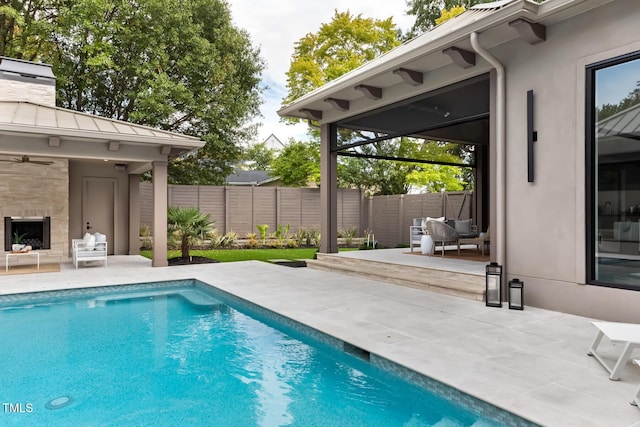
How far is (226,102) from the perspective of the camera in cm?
1750

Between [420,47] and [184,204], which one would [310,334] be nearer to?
[420,47]

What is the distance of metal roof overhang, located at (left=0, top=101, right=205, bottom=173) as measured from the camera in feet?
26.8

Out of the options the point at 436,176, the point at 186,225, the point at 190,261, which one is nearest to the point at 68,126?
the point at 186,225

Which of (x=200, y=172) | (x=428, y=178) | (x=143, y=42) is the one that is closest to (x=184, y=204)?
(x=200, y=172)

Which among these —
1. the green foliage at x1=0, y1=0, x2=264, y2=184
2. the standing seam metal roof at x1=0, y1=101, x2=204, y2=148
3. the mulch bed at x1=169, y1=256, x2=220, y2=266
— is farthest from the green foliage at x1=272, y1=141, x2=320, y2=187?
the standing seam metal roof at x1=0, y1=101, x2=204, y2=148

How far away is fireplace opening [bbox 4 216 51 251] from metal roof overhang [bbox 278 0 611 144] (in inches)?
268

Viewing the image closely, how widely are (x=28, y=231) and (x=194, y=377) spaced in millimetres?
9216

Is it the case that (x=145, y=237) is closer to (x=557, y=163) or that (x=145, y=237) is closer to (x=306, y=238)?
(x=306, y=238)

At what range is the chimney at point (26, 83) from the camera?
10961 mm

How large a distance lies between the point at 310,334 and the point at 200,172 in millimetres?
15438

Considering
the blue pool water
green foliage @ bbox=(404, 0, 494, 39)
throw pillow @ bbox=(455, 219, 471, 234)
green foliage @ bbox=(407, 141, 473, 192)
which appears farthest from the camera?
green foliage @ bbox=(404, 0, 494, 39)

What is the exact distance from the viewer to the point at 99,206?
12.0 metres

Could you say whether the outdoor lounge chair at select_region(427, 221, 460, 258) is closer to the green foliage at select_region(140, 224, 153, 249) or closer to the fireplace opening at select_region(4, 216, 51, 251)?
the green foliage at select_region(140, 224, 153, 249)

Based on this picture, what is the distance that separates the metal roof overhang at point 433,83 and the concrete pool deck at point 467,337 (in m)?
3.13
